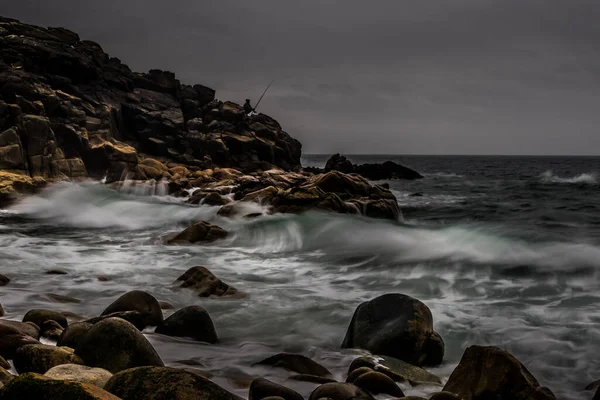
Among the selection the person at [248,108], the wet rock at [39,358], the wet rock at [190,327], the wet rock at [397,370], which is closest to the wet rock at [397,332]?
the wet rock at [397,370]

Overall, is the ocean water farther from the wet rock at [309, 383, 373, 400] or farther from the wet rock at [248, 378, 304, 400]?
the wet rock at [309, 383, 373, 400]

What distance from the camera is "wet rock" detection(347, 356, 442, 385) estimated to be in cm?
436

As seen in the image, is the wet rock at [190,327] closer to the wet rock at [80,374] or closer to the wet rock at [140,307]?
the wet rock at [140,307]

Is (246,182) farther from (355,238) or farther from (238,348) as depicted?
(238,348)

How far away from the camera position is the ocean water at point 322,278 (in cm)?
550

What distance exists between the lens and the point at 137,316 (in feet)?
18.3

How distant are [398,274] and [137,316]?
242 inches

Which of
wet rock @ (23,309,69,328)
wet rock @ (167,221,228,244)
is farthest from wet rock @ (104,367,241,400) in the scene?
wet rock @ (167,221,228,244)

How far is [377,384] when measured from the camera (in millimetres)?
3926

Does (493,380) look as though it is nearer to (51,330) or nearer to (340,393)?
(340,393)

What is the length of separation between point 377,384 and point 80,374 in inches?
92.2

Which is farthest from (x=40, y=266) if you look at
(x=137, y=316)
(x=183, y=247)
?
(x=137, y=316)

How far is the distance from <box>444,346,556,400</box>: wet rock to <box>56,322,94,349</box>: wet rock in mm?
3386

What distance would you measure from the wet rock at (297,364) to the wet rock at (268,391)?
89cm
